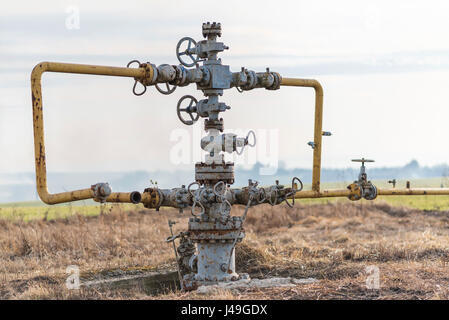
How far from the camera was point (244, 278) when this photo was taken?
8.62m

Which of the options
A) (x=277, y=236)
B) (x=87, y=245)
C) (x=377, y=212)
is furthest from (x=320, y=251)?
(x=377, y=212)

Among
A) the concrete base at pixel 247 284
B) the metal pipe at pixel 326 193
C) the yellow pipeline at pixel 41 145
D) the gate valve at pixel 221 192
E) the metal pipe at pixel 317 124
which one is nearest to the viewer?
the yellow pipeline at pixel 41 145

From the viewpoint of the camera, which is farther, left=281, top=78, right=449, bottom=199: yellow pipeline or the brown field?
left=281, top=78, right=449, bottom=199: yellow pipeline

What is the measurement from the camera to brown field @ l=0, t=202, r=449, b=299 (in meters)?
7.75

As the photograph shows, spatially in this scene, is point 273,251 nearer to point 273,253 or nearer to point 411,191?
point 273,253

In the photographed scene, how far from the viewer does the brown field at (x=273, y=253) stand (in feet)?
25.4

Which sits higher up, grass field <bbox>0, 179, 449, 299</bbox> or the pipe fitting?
the pipe fitting

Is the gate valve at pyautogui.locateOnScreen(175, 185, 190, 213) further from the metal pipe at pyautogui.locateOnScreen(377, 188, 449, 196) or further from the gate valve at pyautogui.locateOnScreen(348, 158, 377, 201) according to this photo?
the metal pipe at pyautogui.locateOnScreen(377, 188, 449, 196)

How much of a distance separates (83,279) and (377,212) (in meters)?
9.64

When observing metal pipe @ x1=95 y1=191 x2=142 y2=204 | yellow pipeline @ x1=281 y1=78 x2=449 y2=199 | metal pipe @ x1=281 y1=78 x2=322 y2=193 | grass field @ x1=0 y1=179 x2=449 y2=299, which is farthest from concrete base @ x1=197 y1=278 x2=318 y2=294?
metal pipe @ x1=281 y1=78 x2=322 y2=193

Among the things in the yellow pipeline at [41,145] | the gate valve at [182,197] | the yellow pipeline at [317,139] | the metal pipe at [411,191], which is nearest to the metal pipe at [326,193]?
the yellow pipeline at [317,139]

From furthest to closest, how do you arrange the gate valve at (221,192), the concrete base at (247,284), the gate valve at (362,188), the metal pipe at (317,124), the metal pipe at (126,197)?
the gate valve at (362,188) < the metal pipe at (317,124) < the gate valve at (221,192) < the metal pipe at (126,197) < the concrete base at (247,284)

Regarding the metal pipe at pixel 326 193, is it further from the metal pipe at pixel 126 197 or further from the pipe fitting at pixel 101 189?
the pipe fitting at pixel 101 189
